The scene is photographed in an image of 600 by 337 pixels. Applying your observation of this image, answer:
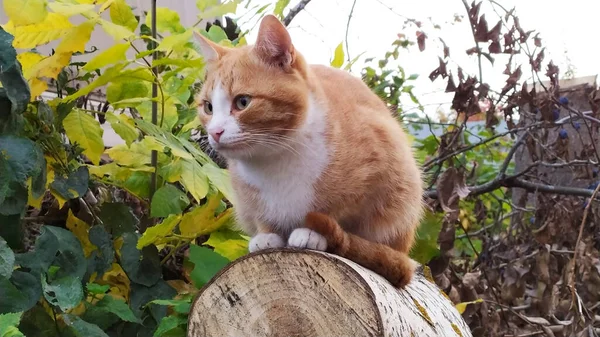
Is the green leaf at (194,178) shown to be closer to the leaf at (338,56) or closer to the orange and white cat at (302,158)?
the orange and white cat at (302,158)

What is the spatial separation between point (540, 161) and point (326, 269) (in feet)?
4.25

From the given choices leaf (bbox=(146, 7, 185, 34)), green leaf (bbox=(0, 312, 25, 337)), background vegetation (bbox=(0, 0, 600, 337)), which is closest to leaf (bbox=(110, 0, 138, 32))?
background vegetation (bbox=(0, 0, 600, 337))

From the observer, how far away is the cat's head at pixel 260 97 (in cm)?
106

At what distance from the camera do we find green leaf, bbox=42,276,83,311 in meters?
0.92

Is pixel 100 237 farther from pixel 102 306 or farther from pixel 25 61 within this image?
pixel 25 61

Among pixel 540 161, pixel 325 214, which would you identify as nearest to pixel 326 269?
pixel 325 214

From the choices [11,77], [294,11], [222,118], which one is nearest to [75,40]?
[11,77]

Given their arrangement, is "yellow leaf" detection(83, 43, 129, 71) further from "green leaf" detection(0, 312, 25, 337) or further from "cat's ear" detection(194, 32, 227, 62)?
"green leaf" detection(0, 312, 25, 337)

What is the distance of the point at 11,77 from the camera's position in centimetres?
92

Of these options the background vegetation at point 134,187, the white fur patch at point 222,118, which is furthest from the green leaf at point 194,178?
the white fur patch at point 222,118

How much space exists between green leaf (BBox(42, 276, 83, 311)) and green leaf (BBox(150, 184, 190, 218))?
0.25 meters

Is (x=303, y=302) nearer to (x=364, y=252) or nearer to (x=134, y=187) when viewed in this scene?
(x=364, y=252)

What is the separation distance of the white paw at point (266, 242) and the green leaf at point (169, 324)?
170 millimetres

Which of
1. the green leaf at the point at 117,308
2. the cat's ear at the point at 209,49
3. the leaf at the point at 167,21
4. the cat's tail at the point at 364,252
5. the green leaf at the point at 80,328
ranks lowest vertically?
the green leaf at the point at 117,308
